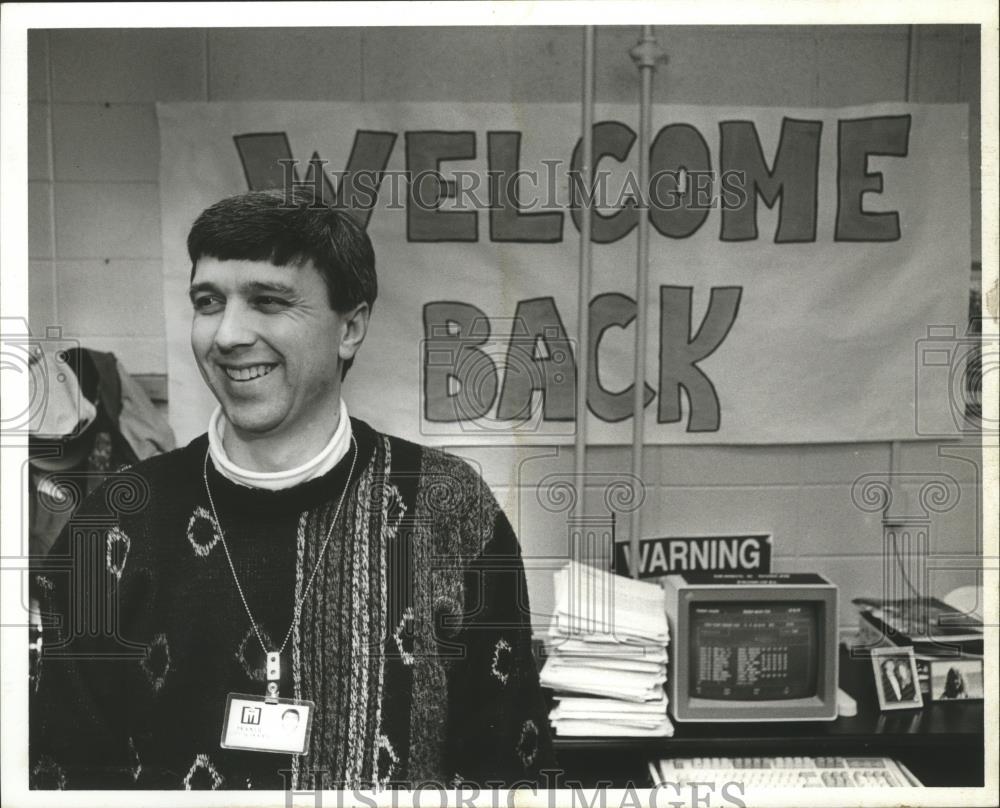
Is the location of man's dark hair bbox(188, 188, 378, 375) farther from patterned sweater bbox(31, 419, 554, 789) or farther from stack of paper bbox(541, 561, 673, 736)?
stack of paper bbox(541, 561, 673, 736)

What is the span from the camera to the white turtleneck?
193 cm

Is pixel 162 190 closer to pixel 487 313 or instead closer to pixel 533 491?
pixel 487 313

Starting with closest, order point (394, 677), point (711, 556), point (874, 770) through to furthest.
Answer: point (394, 677) < point (874, 770) < point (711, 556)

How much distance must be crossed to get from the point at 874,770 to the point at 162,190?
1.86 metres

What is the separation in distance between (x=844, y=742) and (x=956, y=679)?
324 millimetres

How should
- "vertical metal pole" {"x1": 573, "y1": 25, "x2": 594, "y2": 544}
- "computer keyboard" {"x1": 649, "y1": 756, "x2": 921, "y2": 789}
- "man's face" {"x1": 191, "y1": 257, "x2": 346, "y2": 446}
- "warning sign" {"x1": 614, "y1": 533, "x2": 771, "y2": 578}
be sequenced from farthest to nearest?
"warning sign" {"x1": 614, "y1": 533, "x2": 771, "y2": 578} → "vertical metal pole" {"x1": 573, "y1": 25, "x2": 594, "y2": 544} → "computer keyboard" {"x1": 649, "y1": 756, "x2": 921, "y2": 789} → "man's face" {"x1": 191, "y1": 257, "x2": 346, "y2": 446}

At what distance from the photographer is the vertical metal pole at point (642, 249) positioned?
2.21 m

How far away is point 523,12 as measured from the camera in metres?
1.82

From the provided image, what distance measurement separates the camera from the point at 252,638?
192 cm

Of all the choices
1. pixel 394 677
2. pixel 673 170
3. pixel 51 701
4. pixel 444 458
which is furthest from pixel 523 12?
pixel 51 701

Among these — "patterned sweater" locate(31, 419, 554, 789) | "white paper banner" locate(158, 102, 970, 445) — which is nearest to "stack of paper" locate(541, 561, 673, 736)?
"patterned sweater" locate(31, 419, 554, 789)

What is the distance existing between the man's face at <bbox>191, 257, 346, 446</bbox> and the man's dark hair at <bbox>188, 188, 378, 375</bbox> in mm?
20

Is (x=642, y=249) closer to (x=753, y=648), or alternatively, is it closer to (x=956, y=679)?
(x=753, y=648)

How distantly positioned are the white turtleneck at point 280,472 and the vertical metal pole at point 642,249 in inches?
26.0
